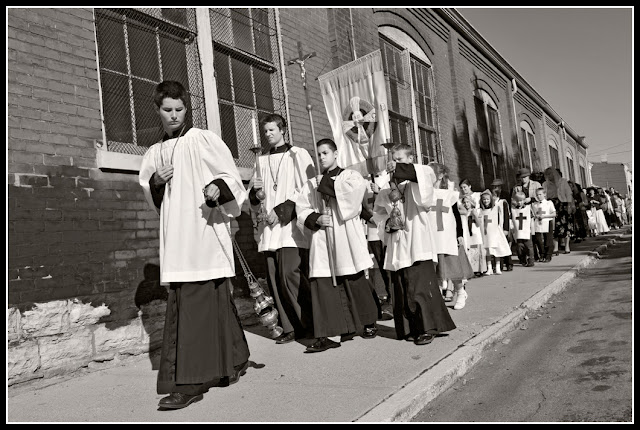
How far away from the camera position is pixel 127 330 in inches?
232

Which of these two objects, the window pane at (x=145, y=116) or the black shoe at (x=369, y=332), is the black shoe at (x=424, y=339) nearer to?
the black shoe at (x=369, y=332)

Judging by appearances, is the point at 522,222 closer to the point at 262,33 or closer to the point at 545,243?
the point at 545,243

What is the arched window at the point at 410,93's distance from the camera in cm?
1360

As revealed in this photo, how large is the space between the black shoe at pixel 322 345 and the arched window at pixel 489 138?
13971mm

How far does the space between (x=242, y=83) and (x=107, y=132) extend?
2.60 metres

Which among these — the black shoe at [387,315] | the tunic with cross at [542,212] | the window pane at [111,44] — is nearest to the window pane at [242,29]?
the window pane at [111,44]

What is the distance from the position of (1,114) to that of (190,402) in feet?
9.32

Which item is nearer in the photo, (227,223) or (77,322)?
(227,223)

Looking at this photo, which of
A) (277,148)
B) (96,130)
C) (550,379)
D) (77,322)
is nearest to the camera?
(550,379)

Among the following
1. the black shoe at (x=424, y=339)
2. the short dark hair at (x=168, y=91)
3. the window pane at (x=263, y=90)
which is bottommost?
the black shoe at (x=424, y=339)

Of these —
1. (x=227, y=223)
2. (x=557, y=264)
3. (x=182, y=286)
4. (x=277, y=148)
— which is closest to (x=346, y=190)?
(x=277, y=148)

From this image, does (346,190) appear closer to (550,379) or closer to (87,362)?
(550,379)

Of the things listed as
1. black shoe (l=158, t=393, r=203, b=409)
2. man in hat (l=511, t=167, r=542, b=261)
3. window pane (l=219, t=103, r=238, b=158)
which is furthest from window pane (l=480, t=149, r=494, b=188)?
black shoe (l=158, t=393, r=203, b=409)

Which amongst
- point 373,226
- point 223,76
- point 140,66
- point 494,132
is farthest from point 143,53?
point 494,132
